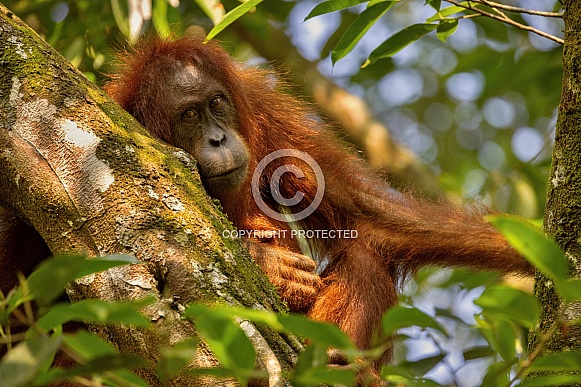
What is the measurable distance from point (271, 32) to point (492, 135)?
504 centimetres

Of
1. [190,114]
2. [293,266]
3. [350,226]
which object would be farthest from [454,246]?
[190,114]

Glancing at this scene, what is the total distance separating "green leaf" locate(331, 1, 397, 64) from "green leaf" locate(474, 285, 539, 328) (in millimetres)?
1907

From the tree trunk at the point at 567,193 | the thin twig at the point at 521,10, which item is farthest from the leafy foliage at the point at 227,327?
the thin twig at the point at 521,10

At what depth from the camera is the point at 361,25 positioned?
11.1 feet

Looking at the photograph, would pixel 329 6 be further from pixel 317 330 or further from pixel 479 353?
pixel 317 330

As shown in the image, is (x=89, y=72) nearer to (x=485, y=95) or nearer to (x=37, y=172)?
(x=37, y=172)

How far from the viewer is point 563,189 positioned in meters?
2.62

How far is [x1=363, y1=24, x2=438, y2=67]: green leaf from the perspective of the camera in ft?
11.2

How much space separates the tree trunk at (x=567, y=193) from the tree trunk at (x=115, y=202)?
87 centimetres

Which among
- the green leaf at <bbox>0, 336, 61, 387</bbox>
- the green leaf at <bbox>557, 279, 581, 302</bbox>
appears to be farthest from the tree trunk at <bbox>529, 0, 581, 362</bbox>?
the green leaf at <bbox>0, 336, 61, 387</bbox>

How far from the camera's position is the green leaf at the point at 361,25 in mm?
3285

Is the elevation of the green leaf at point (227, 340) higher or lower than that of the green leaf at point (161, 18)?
lower

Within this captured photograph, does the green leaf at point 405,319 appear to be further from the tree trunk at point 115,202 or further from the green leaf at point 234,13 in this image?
the green leaf at point 234,13

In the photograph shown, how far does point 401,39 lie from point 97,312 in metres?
2.38
